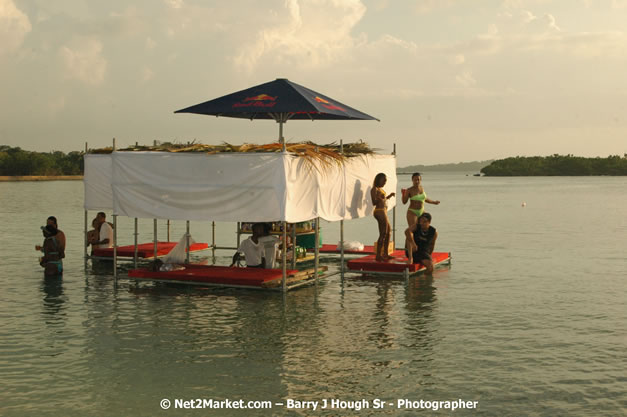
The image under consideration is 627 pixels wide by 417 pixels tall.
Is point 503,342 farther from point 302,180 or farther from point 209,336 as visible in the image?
point 302,180

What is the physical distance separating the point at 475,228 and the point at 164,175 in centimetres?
2267

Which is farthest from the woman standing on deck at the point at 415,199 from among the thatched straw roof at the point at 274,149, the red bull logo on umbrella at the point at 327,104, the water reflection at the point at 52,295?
the water reflection at the point at 52,295

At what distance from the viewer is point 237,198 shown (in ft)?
45.0

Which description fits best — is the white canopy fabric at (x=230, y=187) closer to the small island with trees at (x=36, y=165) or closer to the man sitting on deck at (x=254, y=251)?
the man sitting on deck at (x=254, y=251)

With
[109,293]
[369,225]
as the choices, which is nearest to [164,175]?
[109,293]

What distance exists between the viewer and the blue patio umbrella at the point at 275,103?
14.7 m

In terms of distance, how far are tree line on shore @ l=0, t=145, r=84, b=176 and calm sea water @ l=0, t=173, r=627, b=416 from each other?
14776 centimetres

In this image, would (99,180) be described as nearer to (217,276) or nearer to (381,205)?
(217,276)

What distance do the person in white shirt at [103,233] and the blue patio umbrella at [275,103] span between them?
16.8 ft

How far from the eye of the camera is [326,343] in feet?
33.3

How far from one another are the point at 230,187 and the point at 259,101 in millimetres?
2328

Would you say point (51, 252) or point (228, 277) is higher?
point (51, 252)

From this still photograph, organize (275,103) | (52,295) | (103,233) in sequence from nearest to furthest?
(52,295) → (275,103) → (103,233)

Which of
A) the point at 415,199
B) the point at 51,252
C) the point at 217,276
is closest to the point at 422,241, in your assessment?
the point at 415,199
